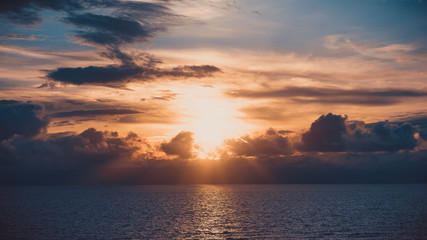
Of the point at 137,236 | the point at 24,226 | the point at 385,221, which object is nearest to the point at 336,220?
the point at 385,221

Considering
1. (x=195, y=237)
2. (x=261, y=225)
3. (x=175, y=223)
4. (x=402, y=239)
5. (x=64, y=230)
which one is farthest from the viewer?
(x=175, y=223)

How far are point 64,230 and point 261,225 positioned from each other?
56.2 meters

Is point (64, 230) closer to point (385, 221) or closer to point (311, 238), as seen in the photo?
point (311, 238)

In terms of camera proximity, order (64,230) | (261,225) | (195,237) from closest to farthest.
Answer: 1. (195,237)
2. (64,230)
3. (261,225)

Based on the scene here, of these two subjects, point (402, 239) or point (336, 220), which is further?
point (336, 220)

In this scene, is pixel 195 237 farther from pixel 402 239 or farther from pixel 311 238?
pixel 402 239

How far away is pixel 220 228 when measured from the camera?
356 feet

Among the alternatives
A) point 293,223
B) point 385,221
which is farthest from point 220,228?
point 385,221

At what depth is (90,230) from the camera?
106 m

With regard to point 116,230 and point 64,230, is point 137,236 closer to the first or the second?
point 116,230

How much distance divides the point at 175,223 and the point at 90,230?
1068 inches

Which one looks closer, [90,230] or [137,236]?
[137,236]

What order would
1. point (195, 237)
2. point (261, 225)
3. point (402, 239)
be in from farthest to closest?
1. point (261, 225)
2. point (195, 237)
3. point (402, 239)

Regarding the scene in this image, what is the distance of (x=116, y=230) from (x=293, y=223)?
52.5 metres
